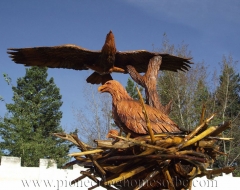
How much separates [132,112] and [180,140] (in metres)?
0.65

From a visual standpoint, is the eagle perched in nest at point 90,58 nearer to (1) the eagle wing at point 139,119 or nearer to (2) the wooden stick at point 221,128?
(1) the eagle wing at point 139,119

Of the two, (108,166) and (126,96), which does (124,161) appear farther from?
(126,96)

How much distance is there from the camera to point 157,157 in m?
2.26

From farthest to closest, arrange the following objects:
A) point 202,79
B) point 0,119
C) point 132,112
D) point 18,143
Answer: point 202,79 → point 0,119 → point 18,143 → point 132,112

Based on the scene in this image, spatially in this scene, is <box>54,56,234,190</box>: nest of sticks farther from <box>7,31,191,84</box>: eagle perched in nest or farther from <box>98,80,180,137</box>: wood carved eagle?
<box>7,31,191,84</box>: eagle perched in nest

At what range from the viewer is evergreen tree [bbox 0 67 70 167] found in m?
13.3

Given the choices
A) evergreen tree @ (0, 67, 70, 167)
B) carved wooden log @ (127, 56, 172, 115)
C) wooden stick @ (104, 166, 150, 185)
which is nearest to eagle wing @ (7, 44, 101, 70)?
carved wooden log @ (127, 56, 172, 115)

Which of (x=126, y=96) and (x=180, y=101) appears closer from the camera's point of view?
(x=126, y=96)

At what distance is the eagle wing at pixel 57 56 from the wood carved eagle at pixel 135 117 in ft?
1.94

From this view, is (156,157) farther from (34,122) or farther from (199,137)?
(34,122)

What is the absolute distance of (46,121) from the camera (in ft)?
53.7

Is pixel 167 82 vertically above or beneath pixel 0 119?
above

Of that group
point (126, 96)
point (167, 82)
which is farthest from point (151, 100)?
point (167, 82)

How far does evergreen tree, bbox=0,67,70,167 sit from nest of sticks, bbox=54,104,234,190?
35.8 feet
